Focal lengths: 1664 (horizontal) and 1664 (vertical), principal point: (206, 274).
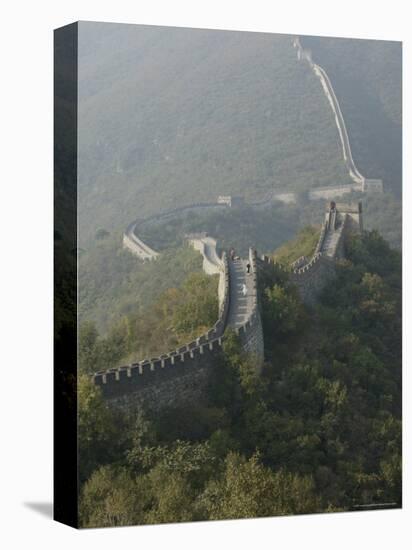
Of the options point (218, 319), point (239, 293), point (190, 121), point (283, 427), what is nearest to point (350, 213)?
point (239, 293)

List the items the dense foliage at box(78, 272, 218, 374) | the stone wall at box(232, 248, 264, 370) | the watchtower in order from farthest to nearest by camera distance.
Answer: the watchtower → the stone wall at box(232, 248, 264, 370) → the dense foliage at box(78, 272, 218, 374)

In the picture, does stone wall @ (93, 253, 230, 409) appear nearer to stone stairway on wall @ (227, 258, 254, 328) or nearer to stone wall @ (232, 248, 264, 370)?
stone stairway on wall @ (227, 258, 254, 328)

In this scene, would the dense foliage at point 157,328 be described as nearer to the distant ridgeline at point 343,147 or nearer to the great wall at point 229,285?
the great wall at point 229,285

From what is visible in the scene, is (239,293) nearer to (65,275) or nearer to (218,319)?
(218,319)

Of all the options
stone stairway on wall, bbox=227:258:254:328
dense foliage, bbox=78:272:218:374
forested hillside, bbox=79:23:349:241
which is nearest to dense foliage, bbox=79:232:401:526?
stone stairway on wall, bbox=227:258:254:328

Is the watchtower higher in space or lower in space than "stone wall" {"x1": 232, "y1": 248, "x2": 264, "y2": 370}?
higher

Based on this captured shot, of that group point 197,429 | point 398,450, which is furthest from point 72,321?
point 398,450

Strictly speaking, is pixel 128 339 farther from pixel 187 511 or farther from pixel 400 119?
pixel 400 119
